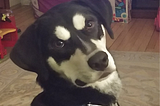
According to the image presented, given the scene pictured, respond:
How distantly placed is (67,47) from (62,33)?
6 cm

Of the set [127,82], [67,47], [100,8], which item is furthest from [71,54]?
[127,82]

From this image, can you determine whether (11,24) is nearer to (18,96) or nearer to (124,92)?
(18,96)

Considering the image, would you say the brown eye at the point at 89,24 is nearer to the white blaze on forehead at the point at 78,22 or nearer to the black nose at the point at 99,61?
the white blaze on forehead at the point at 78,22

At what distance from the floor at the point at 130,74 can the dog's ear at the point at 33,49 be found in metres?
0.89

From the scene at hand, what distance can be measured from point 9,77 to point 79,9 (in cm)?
137

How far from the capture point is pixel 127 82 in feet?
6.56

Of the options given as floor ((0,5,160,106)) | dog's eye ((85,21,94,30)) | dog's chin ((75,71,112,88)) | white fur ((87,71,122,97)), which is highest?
dog's eye ((85,21,94,30))

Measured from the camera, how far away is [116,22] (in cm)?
339

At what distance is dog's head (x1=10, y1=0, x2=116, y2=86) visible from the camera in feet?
3.13

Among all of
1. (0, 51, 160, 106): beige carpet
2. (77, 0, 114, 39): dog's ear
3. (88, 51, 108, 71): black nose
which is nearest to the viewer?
(88, 51, 108, 71): black nose

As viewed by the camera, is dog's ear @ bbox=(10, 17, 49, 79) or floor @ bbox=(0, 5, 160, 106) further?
floor @ bbox=(0, 5, 160, 106)

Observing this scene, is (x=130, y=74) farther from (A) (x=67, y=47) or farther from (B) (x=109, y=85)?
(A) (x=67, y=47)

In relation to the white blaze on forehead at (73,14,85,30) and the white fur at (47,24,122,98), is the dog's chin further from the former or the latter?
the white blaze on forehead at (73,14,85,30)

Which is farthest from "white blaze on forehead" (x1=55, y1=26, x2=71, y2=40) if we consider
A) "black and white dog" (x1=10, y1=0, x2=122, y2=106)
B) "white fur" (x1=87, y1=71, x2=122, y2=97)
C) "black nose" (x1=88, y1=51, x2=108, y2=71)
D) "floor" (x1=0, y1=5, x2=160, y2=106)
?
"floor" (x1=0, y1=5, x2=160, y2=106)
